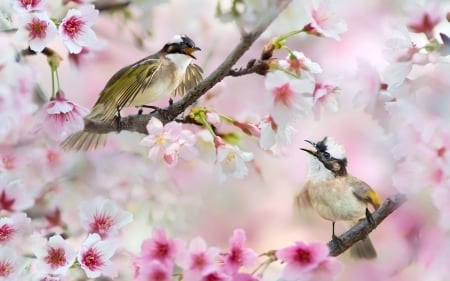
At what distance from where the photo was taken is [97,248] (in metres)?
0.59

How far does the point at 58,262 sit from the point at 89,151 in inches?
5.8

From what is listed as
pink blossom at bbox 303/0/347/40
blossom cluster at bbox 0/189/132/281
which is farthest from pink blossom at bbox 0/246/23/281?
pink blossom at bbox 303/0/347/40

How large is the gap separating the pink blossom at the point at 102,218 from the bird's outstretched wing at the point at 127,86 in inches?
3.2

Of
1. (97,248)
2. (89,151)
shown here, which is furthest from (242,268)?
(89,151)

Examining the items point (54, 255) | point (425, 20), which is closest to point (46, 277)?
point (54, 255)

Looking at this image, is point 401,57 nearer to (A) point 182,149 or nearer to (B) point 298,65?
(B) point 298,65

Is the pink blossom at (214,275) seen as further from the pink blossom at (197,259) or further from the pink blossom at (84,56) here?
the pink blossom at (84,56)

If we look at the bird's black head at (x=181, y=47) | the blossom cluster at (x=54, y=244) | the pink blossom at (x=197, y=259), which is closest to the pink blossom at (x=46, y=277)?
the blossom cluster at (x=54, y=244)

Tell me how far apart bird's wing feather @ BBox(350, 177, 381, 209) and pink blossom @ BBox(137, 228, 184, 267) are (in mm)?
171

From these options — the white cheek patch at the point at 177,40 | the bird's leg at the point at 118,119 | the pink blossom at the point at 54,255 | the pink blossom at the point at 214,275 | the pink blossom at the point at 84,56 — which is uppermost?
the pink blossom at the point at 84,56

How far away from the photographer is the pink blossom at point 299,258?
56 cm

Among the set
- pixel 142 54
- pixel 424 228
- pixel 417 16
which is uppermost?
pixel 142 54

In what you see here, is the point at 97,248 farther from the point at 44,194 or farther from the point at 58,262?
the point at 44,194

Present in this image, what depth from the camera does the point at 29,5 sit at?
0.56 metres
